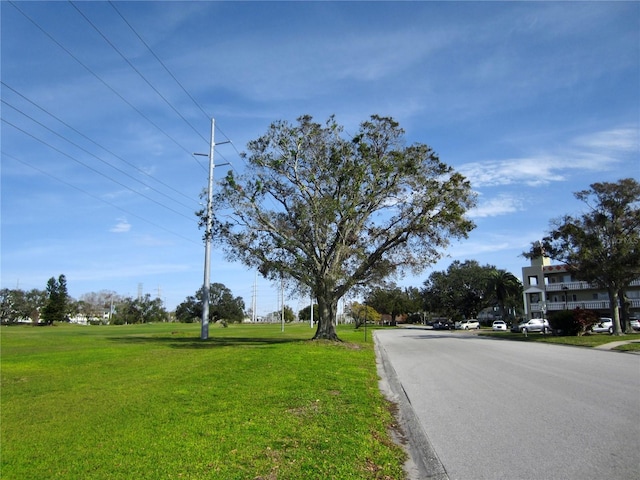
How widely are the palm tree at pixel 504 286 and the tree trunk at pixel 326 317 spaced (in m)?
63.4

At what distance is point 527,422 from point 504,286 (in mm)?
81861

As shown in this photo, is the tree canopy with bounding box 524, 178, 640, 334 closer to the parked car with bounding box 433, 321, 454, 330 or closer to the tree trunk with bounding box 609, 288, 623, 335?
the tree trunk with bounding box 609, 288, 623, 335

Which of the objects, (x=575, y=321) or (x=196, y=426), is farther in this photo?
(x=575, y=321)

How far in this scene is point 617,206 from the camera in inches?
1480

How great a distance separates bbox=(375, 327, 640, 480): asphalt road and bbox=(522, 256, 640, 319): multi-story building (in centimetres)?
5694

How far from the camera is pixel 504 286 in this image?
3302 inches

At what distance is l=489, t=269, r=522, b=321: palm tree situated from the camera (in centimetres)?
8399

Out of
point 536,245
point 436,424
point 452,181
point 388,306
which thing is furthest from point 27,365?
point 388,306

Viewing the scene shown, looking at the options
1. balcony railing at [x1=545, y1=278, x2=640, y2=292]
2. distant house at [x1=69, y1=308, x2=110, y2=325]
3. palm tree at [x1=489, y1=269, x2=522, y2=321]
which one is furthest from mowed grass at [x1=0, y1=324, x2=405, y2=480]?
distant house at [x1=69, y1=308, x2=110, y2=325]

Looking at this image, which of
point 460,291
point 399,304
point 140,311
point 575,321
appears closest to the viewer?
point 575,321

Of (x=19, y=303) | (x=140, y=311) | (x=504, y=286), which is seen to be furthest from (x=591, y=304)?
(x=19, y=303)

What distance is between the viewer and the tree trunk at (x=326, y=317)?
28.3m

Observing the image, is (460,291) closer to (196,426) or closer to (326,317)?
(326,317)

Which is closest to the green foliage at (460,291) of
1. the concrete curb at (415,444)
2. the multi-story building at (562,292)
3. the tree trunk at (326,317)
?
the multi-story building at (562,292)
